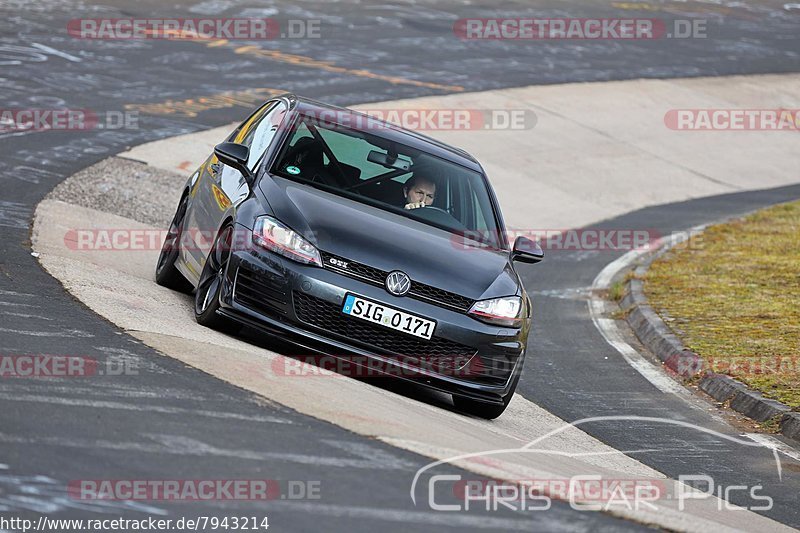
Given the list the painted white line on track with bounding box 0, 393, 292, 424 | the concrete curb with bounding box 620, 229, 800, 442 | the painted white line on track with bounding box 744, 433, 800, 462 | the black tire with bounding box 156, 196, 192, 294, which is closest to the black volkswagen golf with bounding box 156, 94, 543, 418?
the black tire with bounding box 156, 196, 192, 294

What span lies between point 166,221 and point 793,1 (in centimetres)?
3508

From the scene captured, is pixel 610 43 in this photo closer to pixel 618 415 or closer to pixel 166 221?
pixel 166 221

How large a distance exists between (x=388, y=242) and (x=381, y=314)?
510 millimetres

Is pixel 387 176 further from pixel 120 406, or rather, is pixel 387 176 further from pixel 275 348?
pixel 120 406

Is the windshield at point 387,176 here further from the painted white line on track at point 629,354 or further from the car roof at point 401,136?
the painted white line on track at point 629,354

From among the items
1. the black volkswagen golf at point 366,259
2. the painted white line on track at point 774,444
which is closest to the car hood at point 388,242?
the black volkswagen golf at point 366,259

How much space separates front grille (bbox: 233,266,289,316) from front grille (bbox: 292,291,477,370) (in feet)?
0.29

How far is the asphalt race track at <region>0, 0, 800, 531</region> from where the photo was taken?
525 cm

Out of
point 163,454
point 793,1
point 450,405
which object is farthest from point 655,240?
point 793,1

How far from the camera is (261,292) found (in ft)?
25.0

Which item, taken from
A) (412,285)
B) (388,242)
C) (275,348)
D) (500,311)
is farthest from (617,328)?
(412,285)

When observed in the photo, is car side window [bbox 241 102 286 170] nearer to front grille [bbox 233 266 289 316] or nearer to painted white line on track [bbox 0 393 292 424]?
front grille [bbox 233 266 289 316]

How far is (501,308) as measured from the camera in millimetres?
7836

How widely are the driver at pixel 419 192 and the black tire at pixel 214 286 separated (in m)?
1.32
